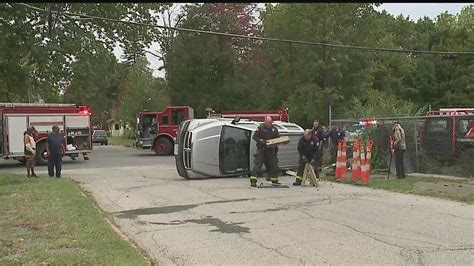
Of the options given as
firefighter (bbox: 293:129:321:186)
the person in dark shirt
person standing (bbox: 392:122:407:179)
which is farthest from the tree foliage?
firefighter (bbox: 293:129:321:186)

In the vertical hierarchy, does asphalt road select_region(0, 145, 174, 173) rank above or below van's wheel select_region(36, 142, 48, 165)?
below

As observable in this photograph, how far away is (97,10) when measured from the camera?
1355 inches

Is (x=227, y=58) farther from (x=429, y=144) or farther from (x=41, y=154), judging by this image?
(x=429, y=144)

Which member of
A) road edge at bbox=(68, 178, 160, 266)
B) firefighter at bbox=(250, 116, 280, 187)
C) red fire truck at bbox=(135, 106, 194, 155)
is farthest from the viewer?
red fire truck at bbox=(135, 106, 194, 155)

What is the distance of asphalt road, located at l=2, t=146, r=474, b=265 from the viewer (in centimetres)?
696

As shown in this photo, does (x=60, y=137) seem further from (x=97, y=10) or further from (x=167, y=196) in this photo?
(x=97, y=10)

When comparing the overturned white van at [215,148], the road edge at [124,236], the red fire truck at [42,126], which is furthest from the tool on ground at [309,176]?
the red fire truck at [42,126]

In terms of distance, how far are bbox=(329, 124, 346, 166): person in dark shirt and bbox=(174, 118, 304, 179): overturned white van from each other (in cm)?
322

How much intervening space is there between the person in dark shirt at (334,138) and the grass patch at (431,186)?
3.22 metres

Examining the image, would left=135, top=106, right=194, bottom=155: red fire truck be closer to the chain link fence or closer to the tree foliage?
the tree foliage

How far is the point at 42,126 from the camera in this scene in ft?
82.5

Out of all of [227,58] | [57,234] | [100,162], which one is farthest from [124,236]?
[227,58]

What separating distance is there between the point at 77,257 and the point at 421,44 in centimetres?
5674

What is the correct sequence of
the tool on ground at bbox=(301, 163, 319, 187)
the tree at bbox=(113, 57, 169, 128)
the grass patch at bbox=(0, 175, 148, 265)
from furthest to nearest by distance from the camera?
the tree at bbox=(113, 57, 169, 128), the tool on ground at bbox=(301, 163, 319, 187), the grass patch at bbox=(0, 175, 148, 265)
